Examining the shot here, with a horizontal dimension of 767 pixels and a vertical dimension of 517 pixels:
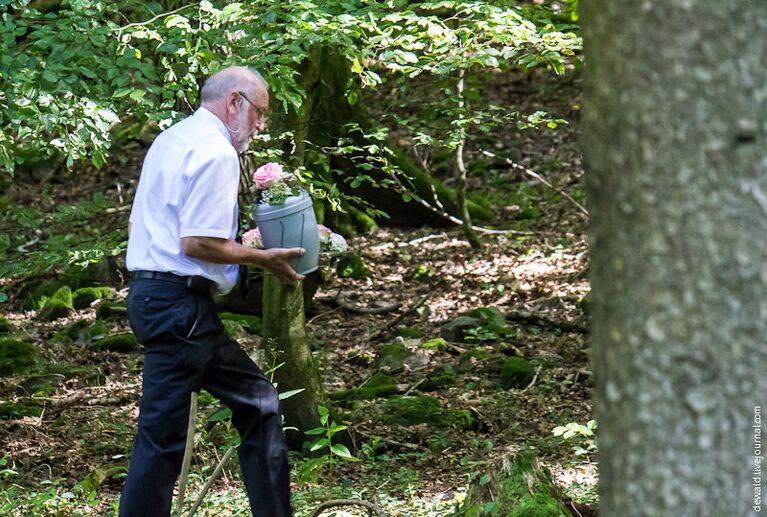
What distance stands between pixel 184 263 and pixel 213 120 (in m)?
0.57

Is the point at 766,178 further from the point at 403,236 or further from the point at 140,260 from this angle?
the point at 403,236

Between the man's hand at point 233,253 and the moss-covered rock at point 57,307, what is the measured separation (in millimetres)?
5176

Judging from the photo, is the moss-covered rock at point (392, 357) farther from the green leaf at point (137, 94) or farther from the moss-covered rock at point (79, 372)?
the green leaf at point (137, 94)

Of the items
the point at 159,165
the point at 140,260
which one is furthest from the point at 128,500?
the point at 159,165

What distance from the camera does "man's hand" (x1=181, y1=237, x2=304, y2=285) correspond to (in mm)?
3744

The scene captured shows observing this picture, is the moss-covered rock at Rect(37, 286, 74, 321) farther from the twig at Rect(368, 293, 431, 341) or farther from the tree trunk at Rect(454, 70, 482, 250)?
the tree trunk at Rect(454, 70, 482, 250)

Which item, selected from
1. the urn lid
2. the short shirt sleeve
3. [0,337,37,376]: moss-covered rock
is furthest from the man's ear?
[0,337,37,376]: moss-covered rock

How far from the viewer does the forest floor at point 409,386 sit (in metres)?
5.22

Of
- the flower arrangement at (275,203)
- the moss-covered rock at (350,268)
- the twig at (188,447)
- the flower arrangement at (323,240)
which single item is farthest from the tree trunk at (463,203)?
the twig at (188,447)

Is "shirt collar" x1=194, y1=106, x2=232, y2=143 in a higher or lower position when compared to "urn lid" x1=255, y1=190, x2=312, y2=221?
higher

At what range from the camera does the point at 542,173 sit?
11297 mm

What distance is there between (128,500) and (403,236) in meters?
6.56

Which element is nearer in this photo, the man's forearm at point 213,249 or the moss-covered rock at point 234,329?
the man's forearm at point 213,249

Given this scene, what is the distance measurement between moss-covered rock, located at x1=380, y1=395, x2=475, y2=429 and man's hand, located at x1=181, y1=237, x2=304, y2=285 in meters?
2.40
